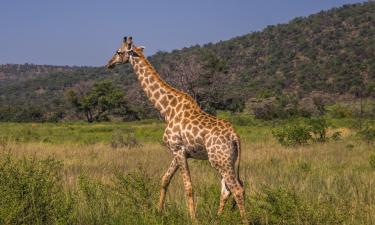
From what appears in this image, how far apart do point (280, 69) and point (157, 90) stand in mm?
65617

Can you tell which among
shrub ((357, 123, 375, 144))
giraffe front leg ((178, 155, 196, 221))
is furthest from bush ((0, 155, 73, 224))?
shrub ((357, 123, 375, 144))

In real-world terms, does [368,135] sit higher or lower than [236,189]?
lower

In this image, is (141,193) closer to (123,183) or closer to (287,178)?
(123,183)

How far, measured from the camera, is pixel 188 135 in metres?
6.93

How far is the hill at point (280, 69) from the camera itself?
165 ft

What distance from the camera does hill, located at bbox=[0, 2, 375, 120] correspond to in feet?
165

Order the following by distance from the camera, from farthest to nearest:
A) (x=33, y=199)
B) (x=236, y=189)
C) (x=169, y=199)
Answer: (x=169, y=199) < (x=236, y=189) < (x=33, y=199)

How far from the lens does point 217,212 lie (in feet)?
23.0

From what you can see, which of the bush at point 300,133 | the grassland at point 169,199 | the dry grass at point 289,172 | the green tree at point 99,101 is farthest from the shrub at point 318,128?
the green tree at point 99,101

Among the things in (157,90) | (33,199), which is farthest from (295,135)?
(33,199)

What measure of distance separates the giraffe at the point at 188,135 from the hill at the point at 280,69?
116 ft

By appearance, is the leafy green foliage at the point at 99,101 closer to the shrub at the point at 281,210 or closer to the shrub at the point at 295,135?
the shrub at the point at 295,135

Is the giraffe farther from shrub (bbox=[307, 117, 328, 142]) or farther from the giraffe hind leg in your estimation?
shrub (bbox=[307, 117, 328, 142])

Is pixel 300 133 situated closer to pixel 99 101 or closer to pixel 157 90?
pixel 157 90
